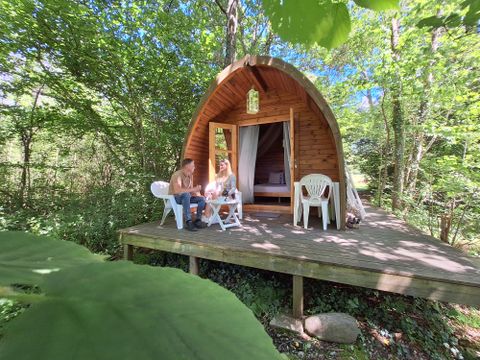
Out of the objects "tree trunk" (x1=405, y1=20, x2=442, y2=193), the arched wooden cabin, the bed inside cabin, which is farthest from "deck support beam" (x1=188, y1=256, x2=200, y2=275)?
"tree trunk" (x1=405, y1=20, x2=442, y2=193)

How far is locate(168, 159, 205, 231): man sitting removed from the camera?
4020 mm

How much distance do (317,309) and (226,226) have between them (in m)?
1.92

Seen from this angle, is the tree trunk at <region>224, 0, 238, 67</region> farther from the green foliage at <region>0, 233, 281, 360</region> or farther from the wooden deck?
the green foliage at <region>0, 233, 281, 360</region>

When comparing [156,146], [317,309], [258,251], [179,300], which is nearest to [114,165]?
[156,146]

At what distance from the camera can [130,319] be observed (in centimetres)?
19

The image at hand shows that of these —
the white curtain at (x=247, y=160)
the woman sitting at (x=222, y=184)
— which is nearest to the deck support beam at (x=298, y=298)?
the woman sitting at (x=222, y=184)

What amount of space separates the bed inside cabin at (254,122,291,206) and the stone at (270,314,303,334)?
13.2ft

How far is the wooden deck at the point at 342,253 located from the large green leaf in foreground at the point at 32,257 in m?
2.80

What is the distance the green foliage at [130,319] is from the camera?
6.3 inches

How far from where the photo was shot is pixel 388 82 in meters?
5.96

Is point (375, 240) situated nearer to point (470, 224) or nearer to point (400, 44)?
point (470, 224)

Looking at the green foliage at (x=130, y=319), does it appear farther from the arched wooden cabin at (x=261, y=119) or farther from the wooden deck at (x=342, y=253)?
the arched wooden cabin at (x=261, y=119)

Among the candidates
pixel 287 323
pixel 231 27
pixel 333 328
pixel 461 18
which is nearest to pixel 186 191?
pixel 287 323

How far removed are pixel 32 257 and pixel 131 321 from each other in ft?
0.77
